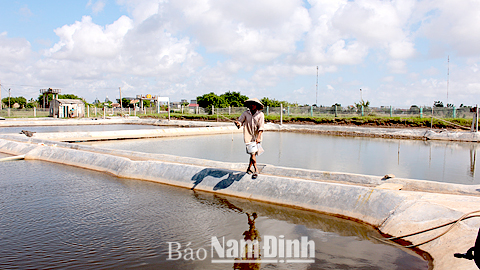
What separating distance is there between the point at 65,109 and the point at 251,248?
138 ft

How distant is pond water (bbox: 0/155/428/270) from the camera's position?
423 cm

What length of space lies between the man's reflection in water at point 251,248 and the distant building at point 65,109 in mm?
40877

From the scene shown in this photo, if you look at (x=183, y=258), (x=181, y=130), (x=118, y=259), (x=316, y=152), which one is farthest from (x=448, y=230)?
(x=181, y=130)

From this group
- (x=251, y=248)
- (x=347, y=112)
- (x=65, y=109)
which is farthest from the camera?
(x=65, y=109)

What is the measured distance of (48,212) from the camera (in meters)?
5.96

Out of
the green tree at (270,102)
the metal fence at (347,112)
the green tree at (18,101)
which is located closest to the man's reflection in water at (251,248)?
the metal fence at (347,112)

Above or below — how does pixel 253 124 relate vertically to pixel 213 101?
below

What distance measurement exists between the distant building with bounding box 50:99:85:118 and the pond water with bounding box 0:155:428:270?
3609 centimetres

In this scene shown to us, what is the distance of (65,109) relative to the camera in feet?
133

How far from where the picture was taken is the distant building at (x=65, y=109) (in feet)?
132

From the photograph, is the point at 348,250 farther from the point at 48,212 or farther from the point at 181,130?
the point at 181,130

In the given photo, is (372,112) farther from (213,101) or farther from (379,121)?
(213,101)

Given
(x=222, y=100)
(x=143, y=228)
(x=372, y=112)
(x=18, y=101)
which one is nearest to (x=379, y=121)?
(x=372, y=112)

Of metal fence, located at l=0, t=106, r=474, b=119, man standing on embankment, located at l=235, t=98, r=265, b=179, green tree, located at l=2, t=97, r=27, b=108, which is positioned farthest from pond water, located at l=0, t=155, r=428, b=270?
green tree, located at l=2, t=97, r=27, b=108
